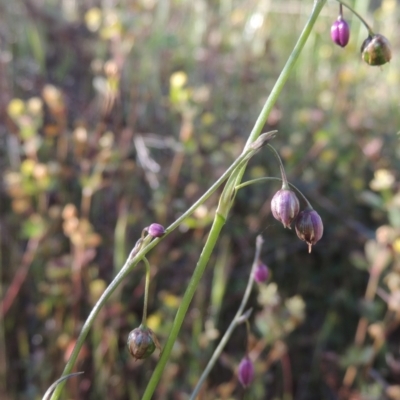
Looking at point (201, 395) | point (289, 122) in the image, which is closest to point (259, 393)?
point (201, 395)

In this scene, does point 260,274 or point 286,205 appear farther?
point 260,274

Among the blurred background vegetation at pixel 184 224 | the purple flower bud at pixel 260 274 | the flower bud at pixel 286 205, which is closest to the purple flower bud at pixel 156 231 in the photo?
the flower bud at pixel 286 205

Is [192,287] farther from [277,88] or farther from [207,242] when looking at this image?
[277,88]

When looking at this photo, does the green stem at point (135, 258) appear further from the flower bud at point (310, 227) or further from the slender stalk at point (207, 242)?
the flower bud at point (310, 227)

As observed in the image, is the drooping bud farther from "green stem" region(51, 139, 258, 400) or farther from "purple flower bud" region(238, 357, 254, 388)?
"purple flower bud" region(238, 357, 254, 388)

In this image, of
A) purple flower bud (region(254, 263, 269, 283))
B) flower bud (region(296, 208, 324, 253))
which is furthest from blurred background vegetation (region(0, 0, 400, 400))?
flower bud (region(296, 208, 324, 253))

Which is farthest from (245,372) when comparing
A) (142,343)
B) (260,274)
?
(142,343)

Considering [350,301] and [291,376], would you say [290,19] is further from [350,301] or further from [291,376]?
[291,376]
